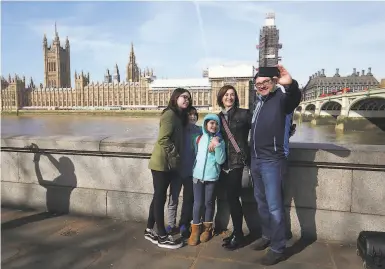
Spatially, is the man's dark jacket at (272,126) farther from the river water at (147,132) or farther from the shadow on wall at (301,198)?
the river water at (147,132)

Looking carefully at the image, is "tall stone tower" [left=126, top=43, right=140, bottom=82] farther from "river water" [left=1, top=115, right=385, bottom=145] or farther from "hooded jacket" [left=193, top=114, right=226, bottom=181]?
"hooded jacket" [left=193, top=114, right=226, bottom=181]

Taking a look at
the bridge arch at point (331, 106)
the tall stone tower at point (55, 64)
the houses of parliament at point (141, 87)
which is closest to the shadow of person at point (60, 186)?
the bridge arch at point (331, 106)

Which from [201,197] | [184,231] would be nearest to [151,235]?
[184,231]

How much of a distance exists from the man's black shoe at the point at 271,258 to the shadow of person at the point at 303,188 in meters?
0.28

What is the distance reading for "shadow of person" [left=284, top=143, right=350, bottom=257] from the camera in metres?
3.01

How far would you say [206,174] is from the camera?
3.01 meters

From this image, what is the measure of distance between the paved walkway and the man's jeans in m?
0.35

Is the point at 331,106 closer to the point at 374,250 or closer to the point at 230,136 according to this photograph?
the point at 230,136

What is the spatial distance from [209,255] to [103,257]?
91cm

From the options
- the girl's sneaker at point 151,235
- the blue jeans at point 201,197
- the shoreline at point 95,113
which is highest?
the shoreline at point 95,113

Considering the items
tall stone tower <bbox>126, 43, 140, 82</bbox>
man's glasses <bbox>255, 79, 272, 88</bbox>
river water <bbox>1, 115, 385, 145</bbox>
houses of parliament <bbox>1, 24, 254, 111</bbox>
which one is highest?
tall stone tower <bbox>126, 43, 140, 82</bbox>

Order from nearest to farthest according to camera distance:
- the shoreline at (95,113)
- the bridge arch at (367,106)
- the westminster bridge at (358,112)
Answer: the westminster bridge at (358,112)
the bridge arch at (367,106)
the shoreline at (95,113)

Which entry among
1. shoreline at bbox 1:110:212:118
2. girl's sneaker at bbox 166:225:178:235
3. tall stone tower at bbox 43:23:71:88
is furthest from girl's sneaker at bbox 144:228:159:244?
tall stone tower at bbox 43:23:71:88

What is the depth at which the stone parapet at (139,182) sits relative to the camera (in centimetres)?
295
